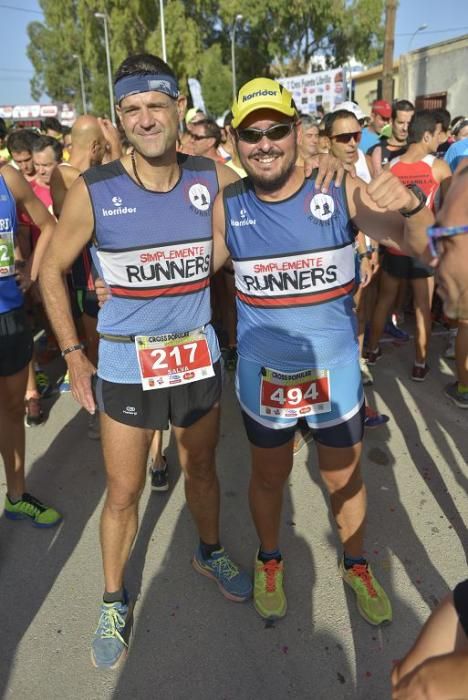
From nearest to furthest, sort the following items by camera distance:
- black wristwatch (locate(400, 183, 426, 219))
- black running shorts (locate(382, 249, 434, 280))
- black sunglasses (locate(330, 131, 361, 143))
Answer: black wristwatch (locate(400, 183, 426, 219)) < black sunglasses (locate(330, 131, 361, 143)) < black running shorts (locate(382, 249, 434, 280))

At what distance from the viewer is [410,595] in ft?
7.82

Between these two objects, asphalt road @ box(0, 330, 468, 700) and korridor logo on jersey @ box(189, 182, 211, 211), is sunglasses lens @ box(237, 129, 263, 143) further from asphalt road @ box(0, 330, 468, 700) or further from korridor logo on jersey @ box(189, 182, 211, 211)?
asphalt road @ box(0, 330, 468, 700)

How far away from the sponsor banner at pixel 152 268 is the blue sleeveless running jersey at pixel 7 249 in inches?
34.5

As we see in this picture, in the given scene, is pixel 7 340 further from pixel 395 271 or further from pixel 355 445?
pixel 395 271

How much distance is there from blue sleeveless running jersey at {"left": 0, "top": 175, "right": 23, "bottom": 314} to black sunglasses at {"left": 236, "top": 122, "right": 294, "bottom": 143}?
4.39 feet

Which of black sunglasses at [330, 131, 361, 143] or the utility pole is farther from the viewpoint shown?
the utility pole

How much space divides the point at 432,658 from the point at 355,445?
111 centimetres

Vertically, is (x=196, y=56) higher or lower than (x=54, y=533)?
higher

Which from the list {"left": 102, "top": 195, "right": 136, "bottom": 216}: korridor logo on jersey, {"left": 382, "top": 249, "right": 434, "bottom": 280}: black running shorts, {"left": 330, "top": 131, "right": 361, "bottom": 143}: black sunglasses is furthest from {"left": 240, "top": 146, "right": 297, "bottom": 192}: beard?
{"left": 382, "top": 249, "right": 434, "bottom": 280}: black running shorts

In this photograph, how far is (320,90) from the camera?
60.5ft

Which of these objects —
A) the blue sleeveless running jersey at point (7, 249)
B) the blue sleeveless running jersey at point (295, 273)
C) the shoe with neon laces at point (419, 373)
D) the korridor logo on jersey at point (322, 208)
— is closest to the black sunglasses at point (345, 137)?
the shoe with neon laces at point (419, 373)

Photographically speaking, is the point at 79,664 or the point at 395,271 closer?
the point at 79,664

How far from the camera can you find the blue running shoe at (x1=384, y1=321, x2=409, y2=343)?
5.51 m

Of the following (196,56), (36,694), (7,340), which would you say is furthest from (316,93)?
(36,694)
